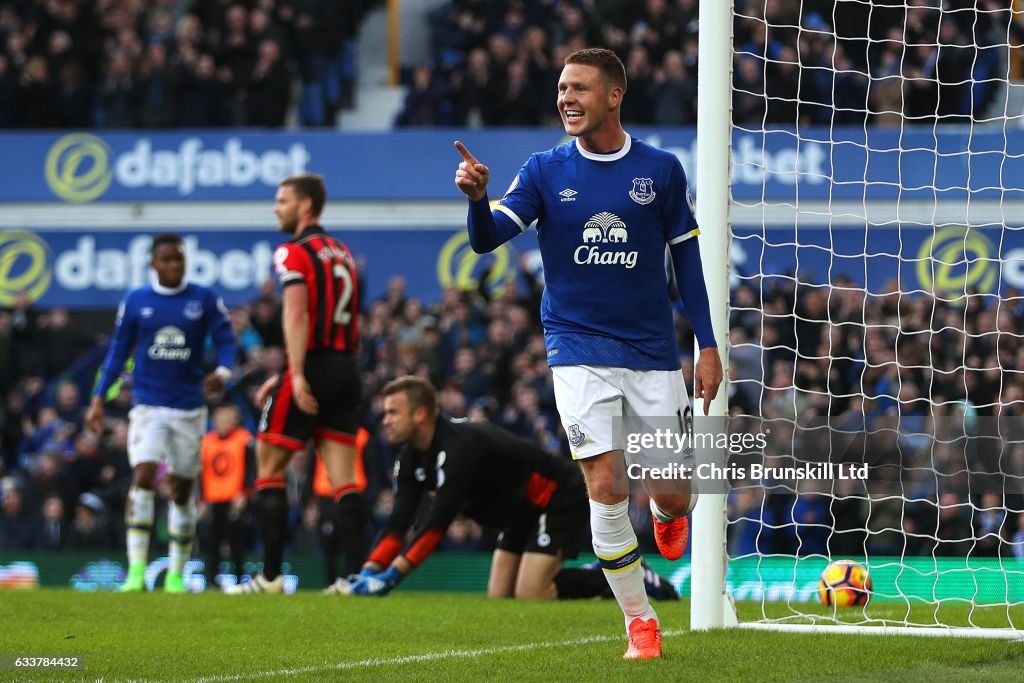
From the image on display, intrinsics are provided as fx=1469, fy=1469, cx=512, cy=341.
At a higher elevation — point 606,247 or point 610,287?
point 606,247

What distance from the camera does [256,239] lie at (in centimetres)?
1831

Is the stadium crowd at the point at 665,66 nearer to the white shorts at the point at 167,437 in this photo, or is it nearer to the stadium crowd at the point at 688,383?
the stadium crowd at the point at 688,383

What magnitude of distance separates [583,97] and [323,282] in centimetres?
399

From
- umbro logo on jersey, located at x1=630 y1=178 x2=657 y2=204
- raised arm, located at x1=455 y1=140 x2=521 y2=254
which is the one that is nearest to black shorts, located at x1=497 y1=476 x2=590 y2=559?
umbro logo on jersey, located at x1=630 y1=178 x2=657 y2=204

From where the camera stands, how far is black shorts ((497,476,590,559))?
9.03 m

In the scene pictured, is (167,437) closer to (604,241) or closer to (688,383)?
(604,241)

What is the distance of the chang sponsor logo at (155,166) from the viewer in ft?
60.3

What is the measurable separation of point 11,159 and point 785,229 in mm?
9760

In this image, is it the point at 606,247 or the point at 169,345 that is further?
the point at 169,345

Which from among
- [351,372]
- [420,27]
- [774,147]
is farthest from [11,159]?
[351,372]

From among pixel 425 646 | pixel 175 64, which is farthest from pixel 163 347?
pixel 175 64

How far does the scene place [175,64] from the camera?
63.3 ft

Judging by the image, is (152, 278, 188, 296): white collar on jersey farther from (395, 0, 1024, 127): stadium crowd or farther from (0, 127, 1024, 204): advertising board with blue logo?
(395, 0, 1024, 127): stadium crowd

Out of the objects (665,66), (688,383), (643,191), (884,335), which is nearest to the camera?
(643,191)
